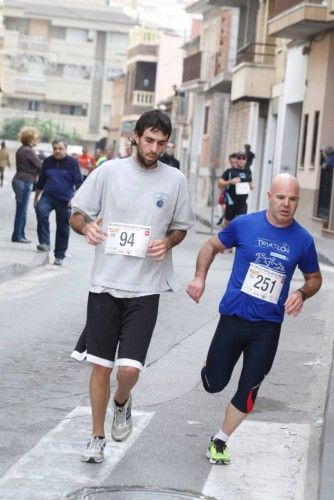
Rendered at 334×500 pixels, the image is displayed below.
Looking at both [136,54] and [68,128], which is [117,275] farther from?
[68,128]

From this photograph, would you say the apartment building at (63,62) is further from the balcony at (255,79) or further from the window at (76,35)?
the balcony at (255,79)

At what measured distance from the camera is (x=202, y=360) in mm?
12703

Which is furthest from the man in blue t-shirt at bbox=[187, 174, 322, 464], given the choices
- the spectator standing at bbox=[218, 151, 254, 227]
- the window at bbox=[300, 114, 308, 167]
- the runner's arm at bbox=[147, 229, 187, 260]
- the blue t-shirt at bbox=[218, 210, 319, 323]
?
the window at bbox=[300, 114, 308, 167]

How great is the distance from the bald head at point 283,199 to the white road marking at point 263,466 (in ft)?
4.14

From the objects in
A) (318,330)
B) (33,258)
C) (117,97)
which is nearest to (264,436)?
(318,330)

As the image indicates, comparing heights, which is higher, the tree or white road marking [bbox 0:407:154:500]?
the tree

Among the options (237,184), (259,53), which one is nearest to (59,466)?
(237,184)

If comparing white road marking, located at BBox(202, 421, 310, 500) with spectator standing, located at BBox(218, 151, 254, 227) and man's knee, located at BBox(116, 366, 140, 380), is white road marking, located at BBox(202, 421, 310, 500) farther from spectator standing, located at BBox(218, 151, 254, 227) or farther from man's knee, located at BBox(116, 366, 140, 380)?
spectator standing, located at BBox(218, 151, 254, 227)

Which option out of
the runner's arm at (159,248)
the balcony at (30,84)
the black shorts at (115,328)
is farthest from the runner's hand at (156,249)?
the balcony at (30,84)

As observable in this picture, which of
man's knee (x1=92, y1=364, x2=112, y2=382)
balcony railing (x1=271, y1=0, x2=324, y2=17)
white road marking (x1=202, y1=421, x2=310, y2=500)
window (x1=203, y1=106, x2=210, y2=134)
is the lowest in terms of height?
white road marking (x1=202, y1=421, x2=310, y2=500)

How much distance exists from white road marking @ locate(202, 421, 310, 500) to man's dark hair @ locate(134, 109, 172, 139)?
5.79 feet

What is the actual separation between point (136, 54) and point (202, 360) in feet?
332

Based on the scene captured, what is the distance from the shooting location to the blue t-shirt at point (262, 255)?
8.47m

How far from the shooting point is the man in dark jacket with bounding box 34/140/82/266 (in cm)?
2131
